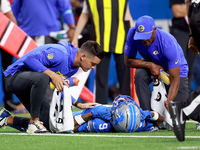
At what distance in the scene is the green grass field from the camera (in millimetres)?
4270

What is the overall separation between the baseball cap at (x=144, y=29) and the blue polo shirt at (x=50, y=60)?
2.53ft

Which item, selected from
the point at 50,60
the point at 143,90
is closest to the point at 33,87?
the point at 50,60

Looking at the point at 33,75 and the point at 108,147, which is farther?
the point at 33,75

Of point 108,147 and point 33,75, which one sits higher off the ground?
point 33,75

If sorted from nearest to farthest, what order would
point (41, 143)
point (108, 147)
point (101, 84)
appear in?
point (108, 147) < point (41, 143) < point (101, 84)

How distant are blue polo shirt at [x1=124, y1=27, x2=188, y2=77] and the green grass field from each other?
2.88 ft

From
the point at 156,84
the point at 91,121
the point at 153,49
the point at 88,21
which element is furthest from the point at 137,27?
the point at 88,21

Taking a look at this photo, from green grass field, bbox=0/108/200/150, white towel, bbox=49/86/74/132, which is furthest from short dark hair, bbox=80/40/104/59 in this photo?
green grass field, bbox=0/108/200/150

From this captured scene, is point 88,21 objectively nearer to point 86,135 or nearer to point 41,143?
point 86,135

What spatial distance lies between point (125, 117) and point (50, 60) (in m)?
0.99

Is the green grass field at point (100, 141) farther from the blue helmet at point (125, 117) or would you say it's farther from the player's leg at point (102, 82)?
the player's leg at point (102, 82)

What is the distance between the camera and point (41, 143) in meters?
4.59

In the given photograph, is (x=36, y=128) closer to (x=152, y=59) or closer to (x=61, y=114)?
(x=61, y=114)

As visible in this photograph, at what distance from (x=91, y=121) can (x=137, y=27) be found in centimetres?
121
